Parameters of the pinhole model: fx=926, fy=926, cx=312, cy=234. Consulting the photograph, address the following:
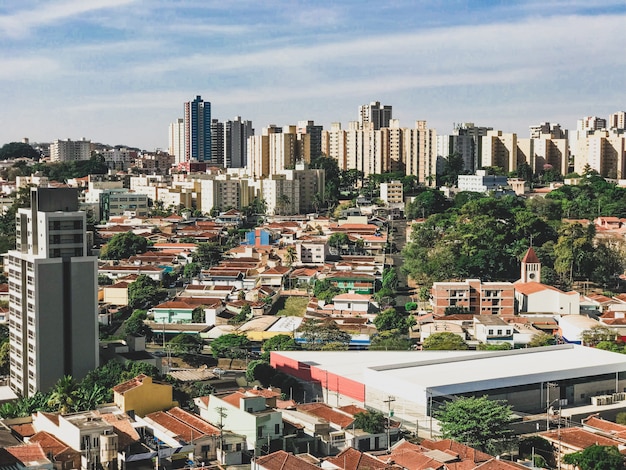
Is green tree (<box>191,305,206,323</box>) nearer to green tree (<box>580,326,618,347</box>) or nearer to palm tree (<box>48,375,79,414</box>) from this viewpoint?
green tree (<box>580,326,618,347</box>)

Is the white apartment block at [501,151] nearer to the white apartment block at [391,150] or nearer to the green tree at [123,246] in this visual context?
the white apartment block at [391,150]

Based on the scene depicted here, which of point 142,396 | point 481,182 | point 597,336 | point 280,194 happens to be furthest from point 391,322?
point 481,182

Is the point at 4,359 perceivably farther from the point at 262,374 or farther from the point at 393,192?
the point at 393,192

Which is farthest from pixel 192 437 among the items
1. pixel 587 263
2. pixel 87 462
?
pixel 587 263

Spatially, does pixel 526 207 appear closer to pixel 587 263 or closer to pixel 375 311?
pixel 587 263

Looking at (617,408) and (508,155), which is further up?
(508,155)

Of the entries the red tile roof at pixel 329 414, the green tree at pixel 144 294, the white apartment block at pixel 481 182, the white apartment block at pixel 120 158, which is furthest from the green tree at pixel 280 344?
the white apartment block at pixel 120 158
